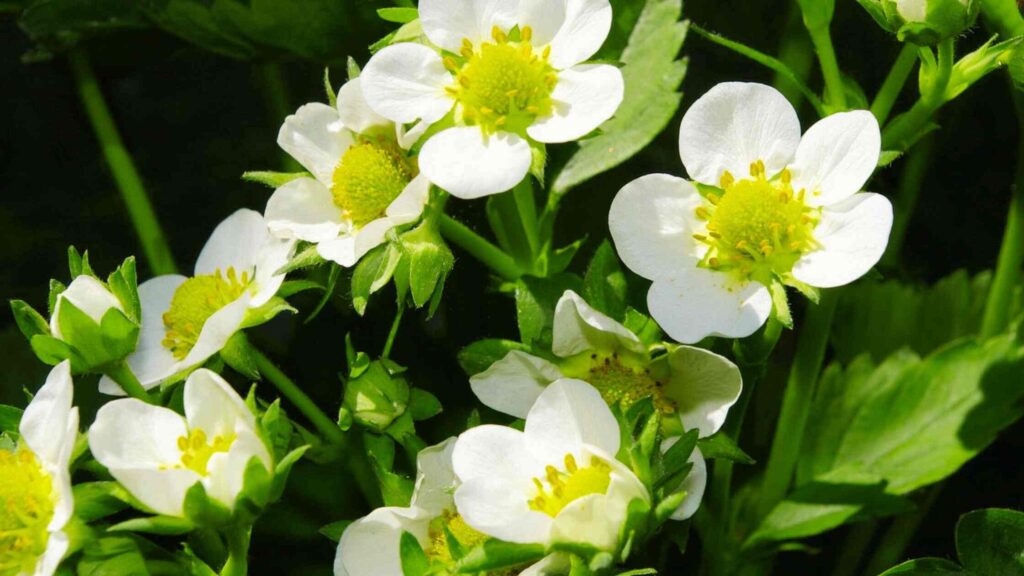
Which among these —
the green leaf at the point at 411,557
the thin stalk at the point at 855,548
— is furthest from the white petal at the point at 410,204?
the thin stalk at the point at 855,548

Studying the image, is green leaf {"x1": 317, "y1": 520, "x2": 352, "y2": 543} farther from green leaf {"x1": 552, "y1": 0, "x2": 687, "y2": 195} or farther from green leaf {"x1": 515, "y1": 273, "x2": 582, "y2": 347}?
green leaf {"x1": 552, "y1": 0, "x2": 687, "y2": 195}

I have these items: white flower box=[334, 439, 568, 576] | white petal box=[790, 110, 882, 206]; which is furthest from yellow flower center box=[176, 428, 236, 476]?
white petal box=[790, 110, 882, 206]

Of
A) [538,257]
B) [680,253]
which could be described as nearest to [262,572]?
[538,257]

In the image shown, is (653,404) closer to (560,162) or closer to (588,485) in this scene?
(588,485)

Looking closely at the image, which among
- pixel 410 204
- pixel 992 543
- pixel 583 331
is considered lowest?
pixel 992 543

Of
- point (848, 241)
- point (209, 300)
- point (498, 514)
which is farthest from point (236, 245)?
point (848, 241)

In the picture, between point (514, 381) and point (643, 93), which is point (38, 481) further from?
point (643, 93)
